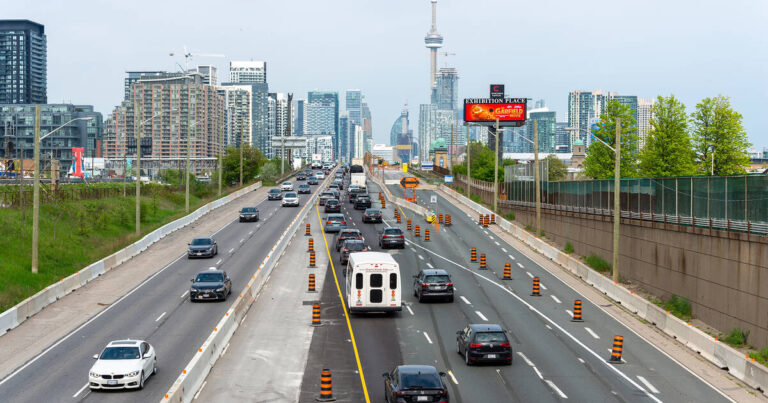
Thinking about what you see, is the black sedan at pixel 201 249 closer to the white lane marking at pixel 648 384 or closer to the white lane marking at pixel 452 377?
the white lane marking at pixel 452 377

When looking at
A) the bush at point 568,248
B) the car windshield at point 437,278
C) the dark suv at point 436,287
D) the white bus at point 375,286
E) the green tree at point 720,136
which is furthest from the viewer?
the green tree at point 720,136

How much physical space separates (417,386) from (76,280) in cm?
2721

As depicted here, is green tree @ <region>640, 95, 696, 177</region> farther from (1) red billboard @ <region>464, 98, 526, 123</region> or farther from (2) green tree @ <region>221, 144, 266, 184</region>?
(2) green tree @ <region>221, 144, 266, 184</region>

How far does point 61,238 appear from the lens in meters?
53.8

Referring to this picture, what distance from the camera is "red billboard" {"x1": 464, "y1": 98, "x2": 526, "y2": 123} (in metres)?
125

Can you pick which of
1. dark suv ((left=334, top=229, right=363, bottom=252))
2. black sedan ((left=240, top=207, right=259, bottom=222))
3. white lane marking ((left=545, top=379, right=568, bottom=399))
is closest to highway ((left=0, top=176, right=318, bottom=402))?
Answer: dark suv ((left=334, top=229, right=363, bottom=252))

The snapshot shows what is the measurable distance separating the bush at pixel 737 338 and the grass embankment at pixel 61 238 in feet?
99.6

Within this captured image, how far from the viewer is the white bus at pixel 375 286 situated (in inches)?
1320

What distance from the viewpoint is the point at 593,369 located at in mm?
25656

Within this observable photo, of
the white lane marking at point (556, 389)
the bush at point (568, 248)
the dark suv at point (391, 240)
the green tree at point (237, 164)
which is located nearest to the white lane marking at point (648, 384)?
the white lane marking at point (556, 389)

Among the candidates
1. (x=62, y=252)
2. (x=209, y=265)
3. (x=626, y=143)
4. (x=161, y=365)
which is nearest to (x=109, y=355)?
(x=161, y=365)

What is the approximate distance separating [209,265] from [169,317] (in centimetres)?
1484

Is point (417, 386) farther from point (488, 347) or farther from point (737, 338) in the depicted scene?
point (737, 338)

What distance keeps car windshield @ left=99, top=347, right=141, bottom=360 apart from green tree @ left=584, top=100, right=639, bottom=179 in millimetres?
65654
